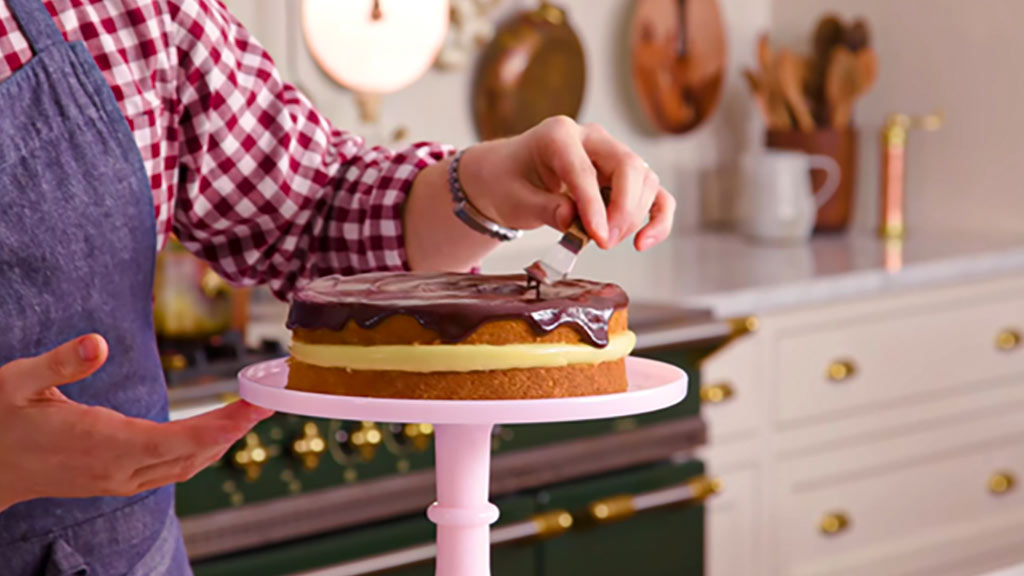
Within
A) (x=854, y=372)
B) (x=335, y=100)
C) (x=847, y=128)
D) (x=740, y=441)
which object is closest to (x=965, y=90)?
(x=847, y=128)

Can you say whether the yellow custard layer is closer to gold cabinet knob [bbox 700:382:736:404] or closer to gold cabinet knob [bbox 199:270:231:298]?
gold cabinet knob [bbox 199:270:231:298]

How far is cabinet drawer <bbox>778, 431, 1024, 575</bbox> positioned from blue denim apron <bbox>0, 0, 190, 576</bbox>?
5.39 ft

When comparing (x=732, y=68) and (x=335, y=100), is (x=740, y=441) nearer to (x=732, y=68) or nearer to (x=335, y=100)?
(x=335, y=100)

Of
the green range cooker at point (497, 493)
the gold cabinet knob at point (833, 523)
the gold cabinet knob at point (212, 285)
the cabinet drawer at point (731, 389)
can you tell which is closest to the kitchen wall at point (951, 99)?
the gold cabinet knob at point (833, 523)

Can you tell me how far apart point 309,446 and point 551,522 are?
421 mm

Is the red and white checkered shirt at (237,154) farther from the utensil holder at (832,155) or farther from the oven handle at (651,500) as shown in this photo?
the utensil holder at (832,155)

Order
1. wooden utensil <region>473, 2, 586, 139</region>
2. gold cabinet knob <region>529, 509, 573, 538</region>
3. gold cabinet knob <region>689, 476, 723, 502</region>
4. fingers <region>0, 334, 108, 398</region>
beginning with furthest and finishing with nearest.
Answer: wooden utensil <region>473, 2, 586, 139</region> → gold cabinet knob <region>689, 476, 723, 502</region> → gold cabinet knob <region>529, 509, 573, 538</region> → fingers <region>0, 334, 108, 398</region>

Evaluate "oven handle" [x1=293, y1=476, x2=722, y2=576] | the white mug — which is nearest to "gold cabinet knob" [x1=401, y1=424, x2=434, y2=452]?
"oven handle" [x1=293, y1=476, x2=722, y2=576]

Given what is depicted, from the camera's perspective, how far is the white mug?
293 cm

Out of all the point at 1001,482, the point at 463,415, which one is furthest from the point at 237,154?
the point at 1001,482

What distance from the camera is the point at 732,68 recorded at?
3.24 m

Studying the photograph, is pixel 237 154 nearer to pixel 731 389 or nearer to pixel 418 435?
pixel 418 435

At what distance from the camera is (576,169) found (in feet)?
2.77

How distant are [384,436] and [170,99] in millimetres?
850
